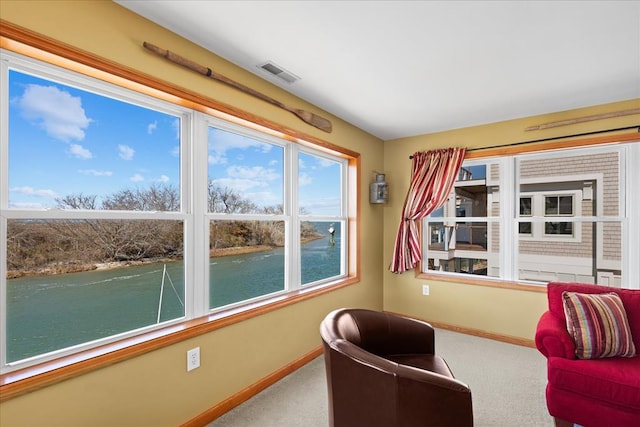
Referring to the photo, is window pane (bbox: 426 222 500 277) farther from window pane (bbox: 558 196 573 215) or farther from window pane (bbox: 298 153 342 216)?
window pane (bbox: 298 153 342 216)

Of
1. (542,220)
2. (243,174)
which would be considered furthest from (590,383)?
(243,174)

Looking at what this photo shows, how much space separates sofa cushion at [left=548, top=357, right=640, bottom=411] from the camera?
5.63 ft

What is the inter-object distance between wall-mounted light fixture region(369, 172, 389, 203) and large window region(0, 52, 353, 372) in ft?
5.16

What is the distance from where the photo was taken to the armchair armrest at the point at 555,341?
1976 millimetres

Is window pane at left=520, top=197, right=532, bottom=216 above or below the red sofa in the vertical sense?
above

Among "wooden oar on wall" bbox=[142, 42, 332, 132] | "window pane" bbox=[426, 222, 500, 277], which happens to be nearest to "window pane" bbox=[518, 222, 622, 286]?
"window pane" bbox=[426, 222, 500, 277]

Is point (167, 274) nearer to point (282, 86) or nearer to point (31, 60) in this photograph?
point (31, 60)

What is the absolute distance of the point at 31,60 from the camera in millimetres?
1433

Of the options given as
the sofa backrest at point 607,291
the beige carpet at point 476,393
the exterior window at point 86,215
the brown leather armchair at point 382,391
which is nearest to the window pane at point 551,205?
the sofa backrest at point 607,291

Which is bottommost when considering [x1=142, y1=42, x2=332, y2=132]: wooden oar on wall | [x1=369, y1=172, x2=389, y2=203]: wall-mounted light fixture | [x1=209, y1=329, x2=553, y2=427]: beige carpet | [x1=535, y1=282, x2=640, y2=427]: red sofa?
[x1=209, y1=329, x2=553, y2=427]: beige carpet

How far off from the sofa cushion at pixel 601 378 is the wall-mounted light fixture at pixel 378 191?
234 cm

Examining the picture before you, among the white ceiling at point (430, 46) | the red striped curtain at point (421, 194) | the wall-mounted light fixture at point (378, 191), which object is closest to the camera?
the white ceiling at point (430, 46)

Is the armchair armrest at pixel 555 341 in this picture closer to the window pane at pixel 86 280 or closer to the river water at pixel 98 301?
the river water at pixel 98 301

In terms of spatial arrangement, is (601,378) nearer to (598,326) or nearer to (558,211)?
(598,326)
